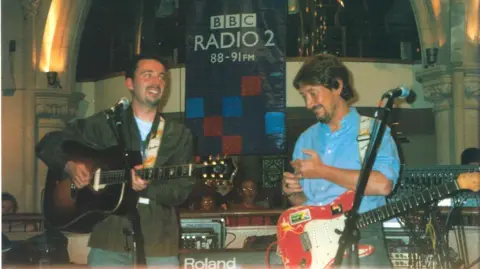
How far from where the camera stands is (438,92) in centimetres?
522

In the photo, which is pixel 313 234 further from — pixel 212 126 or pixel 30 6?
pixel 30 6

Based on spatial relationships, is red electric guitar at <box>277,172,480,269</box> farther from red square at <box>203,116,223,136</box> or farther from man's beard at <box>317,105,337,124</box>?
red square at <box>203,116,223,136</box>

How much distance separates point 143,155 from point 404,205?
3.70 ft

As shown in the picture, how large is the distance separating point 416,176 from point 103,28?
2774 millimetres

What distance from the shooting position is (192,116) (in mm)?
5703

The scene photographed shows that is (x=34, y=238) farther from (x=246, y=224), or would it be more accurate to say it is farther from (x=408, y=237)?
(x=408, y=237)

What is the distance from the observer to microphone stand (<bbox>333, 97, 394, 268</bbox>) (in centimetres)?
285

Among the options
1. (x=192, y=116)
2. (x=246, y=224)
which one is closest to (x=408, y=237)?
(x=246, y=224)

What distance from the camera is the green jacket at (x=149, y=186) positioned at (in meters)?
3.21

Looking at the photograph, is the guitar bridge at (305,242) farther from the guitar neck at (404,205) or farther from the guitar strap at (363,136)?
the guitar strap at (363,136)

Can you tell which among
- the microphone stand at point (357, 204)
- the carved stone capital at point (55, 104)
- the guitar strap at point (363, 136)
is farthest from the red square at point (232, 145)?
the microphone stand at point (357, 204)

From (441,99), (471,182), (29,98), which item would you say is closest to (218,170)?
(471,182)

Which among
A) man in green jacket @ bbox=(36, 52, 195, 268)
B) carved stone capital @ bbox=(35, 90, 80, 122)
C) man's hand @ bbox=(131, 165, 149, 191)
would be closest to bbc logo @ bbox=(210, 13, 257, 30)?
carved stone capital @ bbox=(35, 90, 80, 122)

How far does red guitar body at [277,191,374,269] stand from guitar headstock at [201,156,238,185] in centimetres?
30
